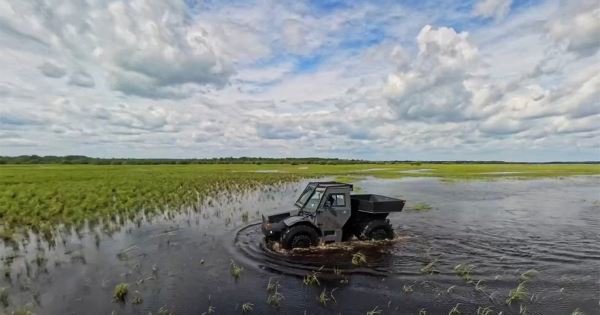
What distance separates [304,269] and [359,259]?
2.20 metres

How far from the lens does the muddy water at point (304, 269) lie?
9328 millimetres

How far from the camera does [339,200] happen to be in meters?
14.9

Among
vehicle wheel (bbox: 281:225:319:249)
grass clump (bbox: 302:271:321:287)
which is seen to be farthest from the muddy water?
vehicle wheel (bbox: 281:225:319:249)

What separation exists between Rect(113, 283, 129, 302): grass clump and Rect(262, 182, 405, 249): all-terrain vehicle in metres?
5.50

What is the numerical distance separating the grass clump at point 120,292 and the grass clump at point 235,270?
10.3 ft

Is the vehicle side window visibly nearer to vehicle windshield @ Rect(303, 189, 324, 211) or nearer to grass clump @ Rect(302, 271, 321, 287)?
vehicle windshield @ Rect(303, 189, 324, 211)

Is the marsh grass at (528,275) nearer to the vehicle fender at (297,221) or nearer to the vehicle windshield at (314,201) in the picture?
the vehicle fender at (297,221)

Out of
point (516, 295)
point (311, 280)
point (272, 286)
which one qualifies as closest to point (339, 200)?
point (311, 280)

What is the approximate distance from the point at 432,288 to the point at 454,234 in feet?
25.3

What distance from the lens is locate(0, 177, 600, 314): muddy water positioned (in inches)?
367

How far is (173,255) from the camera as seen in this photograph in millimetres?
13781

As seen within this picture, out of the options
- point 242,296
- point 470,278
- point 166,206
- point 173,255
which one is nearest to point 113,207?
point 166,206

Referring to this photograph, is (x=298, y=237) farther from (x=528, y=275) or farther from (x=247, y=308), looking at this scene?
(x=528, y=275)

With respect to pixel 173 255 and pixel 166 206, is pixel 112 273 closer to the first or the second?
pixel 173 255
